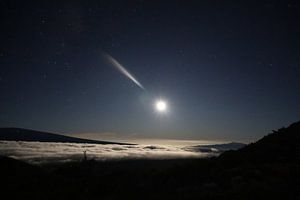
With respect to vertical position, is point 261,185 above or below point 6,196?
above

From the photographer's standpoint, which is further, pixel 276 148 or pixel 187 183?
pixel 276 148

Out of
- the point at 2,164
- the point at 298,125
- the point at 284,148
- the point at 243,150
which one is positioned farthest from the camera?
the point at 298,125

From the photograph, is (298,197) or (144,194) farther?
(144,194)

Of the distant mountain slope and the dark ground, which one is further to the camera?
the distant mountain slope

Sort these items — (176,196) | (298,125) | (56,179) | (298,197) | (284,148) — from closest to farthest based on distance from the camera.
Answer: (298,197) → (176,196) → (56,179) → (284,148) → (298,125)

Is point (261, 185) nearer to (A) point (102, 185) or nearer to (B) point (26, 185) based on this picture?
(A) point (102, 185)

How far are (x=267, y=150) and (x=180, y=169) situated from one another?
14672 mm

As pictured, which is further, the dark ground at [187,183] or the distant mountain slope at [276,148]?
the distant mountain slope at [276,148]

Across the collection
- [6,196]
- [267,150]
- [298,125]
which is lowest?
[6,196]

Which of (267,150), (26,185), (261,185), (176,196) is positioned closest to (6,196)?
(26,185)

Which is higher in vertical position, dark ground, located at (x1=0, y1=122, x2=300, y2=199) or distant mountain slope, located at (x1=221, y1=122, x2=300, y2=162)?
distant mountain slope, located at (x1=221, y1=122, x2=300, y2=162)

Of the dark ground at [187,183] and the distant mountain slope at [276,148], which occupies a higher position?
the distant mountain slope at [276,148]

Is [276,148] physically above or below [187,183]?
above

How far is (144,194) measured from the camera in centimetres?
2192
